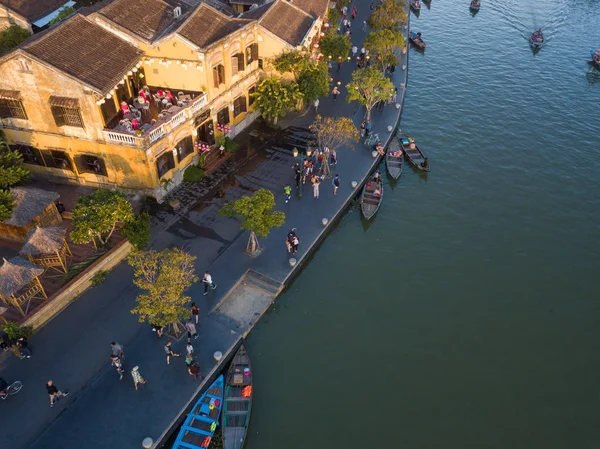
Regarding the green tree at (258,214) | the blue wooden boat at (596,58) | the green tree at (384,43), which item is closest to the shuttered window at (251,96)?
the green tree at (384,43)

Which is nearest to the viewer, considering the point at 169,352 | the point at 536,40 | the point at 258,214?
the point at 169,352

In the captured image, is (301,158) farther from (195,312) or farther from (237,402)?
(237,402)

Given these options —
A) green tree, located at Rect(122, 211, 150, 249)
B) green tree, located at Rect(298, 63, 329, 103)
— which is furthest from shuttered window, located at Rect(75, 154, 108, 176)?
green tree, located at Rect(298, 63, 329, 103)

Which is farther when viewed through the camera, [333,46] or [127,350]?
[333,46]

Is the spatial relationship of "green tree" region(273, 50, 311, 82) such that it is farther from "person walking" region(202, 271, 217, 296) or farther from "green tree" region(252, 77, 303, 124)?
"person walking" region(202, 271, 217, 296)

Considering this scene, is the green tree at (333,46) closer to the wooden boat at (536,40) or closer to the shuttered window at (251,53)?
the shuttered window at (251,53)

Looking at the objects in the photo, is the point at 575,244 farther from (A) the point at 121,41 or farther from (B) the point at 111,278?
(A) the point at 121,41

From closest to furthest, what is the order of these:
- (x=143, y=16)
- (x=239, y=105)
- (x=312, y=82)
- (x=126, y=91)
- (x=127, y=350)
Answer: (x=127, y=350) → (x=126, y=91) → (x=143, y=16) → (x=239, y=105) → (x=312, y=82)

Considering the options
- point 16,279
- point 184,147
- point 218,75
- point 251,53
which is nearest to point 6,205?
point 16,279
